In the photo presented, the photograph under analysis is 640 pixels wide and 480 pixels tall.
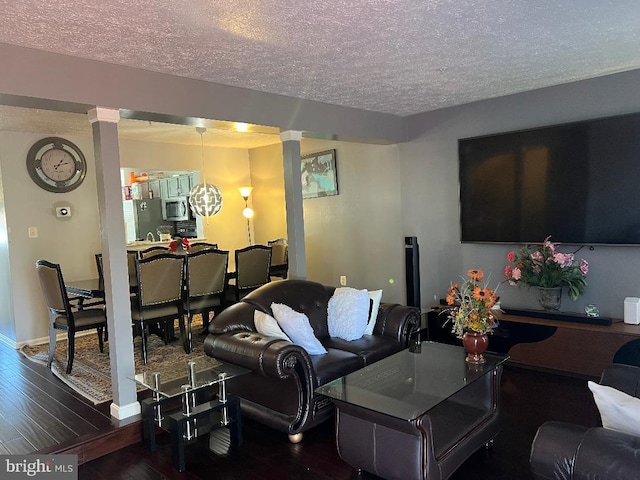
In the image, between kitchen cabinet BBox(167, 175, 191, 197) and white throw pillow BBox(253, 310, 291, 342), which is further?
kitchen cabinet BBox(167, 175, 191, 197)

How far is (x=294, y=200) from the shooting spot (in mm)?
4344

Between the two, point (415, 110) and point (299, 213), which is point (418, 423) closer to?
point (299, 213)

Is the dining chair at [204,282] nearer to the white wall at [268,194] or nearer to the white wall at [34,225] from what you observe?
the white wall at [34,225]

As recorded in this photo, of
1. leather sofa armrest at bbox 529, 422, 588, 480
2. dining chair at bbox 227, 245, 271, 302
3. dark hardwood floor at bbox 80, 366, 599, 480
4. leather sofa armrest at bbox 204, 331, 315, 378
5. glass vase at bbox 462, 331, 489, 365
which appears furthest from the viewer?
dining chair at bbox 227, 245, 271, 302

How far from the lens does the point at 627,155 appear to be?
372cm

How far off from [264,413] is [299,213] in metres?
1.95

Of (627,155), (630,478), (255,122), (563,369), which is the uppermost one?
(255,122)

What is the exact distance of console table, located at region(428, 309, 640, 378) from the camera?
11.8ft

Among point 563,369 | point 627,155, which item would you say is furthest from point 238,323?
point 627,155

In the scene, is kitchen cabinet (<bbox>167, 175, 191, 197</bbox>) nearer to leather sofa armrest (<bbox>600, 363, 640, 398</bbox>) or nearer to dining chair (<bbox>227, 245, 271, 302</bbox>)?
dining chair (<bbox>227, 245, 271, 302</bbox>)

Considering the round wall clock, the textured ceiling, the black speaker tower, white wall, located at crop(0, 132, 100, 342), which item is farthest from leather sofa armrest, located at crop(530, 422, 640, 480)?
the round wall clock

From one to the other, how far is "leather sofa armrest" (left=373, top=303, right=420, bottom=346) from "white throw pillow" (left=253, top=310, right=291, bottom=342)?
0.90 m

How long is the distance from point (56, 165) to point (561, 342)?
571 cm

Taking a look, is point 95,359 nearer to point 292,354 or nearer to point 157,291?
point 157,291
